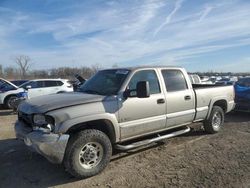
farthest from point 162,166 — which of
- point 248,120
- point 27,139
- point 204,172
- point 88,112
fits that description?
point 248,120

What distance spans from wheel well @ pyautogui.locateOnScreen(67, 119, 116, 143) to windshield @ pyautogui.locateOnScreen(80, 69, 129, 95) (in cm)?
63

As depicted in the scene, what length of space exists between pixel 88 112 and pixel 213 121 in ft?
14.2

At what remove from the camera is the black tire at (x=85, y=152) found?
4.94 meters

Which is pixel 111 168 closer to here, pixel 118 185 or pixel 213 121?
pixel 118 185

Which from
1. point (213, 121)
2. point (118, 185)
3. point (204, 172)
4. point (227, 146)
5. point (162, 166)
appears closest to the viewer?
point (118, 185)

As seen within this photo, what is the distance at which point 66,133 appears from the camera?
496 centimetres

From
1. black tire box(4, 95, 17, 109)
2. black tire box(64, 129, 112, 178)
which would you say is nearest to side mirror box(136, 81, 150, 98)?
black tire box(64, 129, 112, 178)

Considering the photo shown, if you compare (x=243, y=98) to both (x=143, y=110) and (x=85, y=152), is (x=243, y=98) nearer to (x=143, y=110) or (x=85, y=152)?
(x=143, y=110)

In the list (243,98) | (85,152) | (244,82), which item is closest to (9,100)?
(85,152)

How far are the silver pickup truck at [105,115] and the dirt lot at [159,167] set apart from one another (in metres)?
0.33

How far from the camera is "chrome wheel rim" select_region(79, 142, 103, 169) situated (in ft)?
16.9

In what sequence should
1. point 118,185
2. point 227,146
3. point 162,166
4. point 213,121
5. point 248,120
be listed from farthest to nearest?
point 248,120 → point 213,121 → point 227,146 → point 162,166 → point 118,185

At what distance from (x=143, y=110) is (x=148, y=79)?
75 centimetres

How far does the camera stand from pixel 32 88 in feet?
53.3
